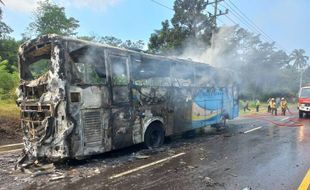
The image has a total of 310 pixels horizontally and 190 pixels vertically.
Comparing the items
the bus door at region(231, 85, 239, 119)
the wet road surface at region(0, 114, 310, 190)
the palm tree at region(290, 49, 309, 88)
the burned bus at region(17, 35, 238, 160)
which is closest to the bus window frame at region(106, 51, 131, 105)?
the burned bus at region(17, 35, 238, 160)

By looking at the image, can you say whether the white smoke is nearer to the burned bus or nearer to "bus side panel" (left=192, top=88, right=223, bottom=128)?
"bus side panel" (left=192, top=88, right=223, bottom=128)

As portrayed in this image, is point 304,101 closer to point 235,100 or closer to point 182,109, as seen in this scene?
point 235,100

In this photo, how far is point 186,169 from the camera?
22.3 ft

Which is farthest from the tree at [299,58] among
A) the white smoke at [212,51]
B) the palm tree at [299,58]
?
the white smoke at [212,51]

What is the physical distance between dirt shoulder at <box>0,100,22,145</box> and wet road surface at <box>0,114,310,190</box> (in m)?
3.14

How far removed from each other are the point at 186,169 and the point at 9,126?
28.5 ft

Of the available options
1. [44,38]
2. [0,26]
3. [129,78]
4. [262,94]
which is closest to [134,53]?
[129,78]

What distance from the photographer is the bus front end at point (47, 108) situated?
21.3 feet

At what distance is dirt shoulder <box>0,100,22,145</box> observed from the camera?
11.2 m

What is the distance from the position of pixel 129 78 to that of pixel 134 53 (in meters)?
0.81

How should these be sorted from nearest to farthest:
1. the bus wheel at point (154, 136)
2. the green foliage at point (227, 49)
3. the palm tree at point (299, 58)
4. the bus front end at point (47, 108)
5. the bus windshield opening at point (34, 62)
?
the bus front end at point (47, 108) < the bus windshield opening at point (34, 62) < the bus wheel at point (154, 136) < the green foliage at point (227, 49) < the palm tree at point (299, 58)

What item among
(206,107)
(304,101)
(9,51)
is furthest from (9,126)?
(9,51)

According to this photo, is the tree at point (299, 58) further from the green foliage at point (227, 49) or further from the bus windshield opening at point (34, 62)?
the bus windshield opening at point (34, 62)

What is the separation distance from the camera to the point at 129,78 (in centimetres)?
806
